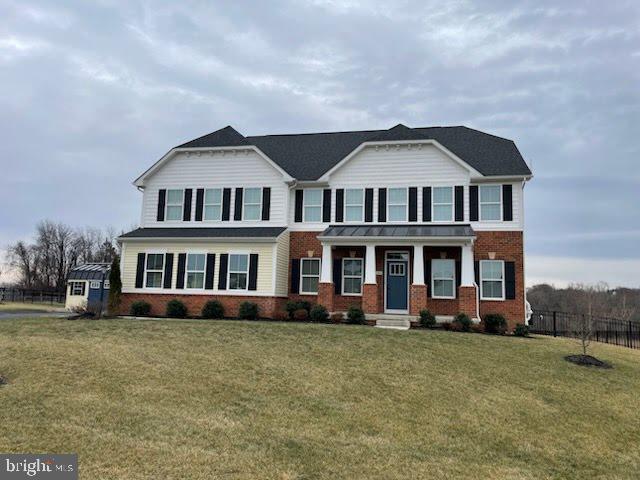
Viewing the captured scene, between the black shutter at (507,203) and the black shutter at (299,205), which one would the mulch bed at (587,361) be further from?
the black shutter at (299,205)

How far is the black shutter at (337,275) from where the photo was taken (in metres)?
21.5

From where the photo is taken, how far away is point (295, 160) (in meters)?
24.8

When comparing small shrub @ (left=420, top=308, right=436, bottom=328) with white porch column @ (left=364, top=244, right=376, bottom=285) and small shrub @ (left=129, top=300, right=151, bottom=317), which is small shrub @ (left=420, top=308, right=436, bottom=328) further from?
small shrub @ (left=129, top=300, right=151, bottom=317)


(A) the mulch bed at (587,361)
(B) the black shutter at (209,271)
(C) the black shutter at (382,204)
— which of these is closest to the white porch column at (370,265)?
(C) the black shutter at (382,204)

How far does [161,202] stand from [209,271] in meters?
4.65

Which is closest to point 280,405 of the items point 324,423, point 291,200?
point 324,423

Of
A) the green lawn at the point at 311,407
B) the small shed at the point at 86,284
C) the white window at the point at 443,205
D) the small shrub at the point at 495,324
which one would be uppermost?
the white window at the point at 443,205

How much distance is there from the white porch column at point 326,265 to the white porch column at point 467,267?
5.24 meters

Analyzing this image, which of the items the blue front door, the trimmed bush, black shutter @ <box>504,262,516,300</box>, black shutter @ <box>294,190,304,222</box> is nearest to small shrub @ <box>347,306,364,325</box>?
the blue front door

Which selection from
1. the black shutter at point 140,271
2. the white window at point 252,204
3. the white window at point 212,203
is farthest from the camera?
the white window at point 212,203

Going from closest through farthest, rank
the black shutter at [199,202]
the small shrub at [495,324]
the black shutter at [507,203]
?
the small shrub at [495,324] < the black shutter at [507,203] < the black shutter at [199,202]

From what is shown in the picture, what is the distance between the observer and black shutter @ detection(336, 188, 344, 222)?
22328mm

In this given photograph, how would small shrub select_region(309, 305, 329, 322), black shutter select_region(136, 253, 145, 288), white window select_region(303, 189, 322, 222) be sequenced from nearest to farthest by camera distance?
small shrub select_region(309, 305, 329, 322)
black shutter select_region(136, 253, 145, 288)
white window select_region(303, 189, 322, 222)

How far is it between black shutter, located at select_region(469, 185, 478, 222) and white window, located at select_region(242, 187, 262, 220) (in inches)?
360
